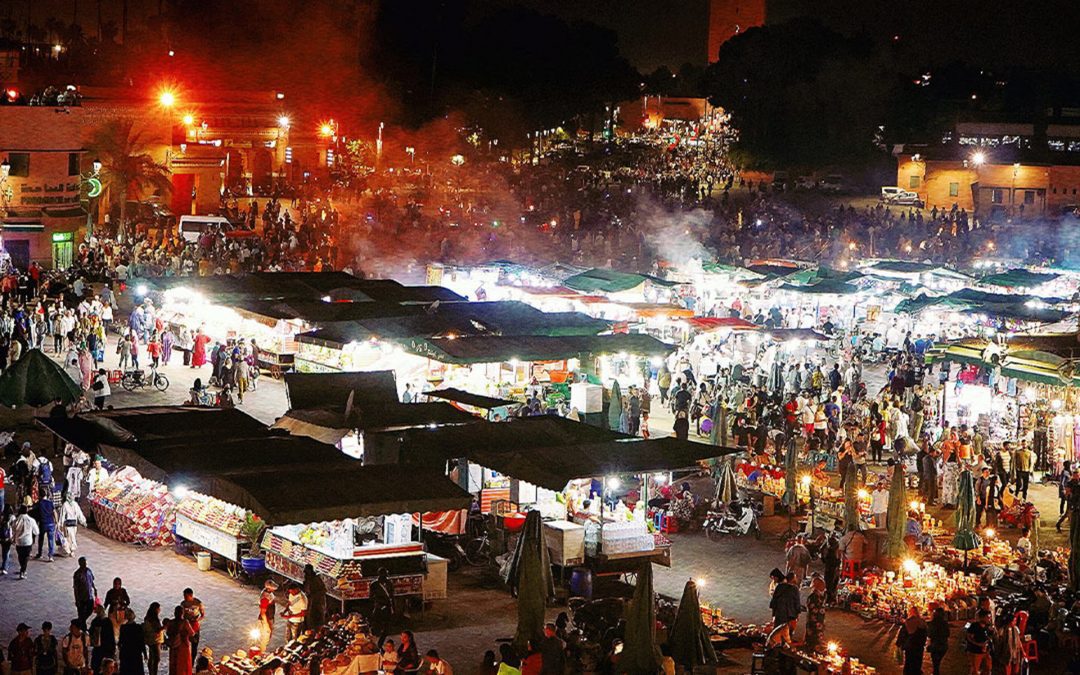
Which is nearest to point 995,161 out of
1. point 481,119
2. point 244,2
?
point 481,119

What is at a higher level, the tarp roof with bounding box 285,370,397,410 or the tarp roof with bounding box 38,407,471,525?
the tarp roof with bounding box 285,370,397,410

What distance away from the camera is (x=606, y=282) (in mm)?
34688

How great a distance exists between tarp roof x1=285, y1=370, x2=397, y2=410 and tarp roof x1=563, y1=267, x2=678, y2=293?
14.1 m

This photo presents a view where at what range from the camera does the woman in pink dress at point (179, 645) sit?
1308 centimetres

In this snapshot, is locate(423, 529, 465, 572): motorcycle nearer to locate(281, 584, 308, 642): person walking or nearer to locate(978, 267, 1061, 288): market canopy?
locate(281, 584, 308, 642): person walking

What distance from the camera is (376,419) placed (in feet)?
61.5

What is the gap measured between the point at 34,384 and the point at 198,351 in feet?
26.7

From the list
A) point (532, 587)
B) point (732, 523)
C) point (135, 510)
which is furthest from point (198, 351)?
point (532, 587)

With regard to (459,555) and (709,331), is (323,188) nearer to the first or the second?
(709,331)

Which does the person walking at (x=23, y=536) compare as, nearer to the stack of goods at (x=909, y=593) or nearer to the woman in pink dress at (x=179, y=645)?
the woman in pink dress at (x=179, y=645)

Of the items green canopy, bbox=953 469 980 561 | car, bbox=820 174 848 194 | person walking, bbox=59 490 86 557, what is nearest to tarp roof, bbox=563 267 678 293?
green canopy, bbox=953 469 980 561

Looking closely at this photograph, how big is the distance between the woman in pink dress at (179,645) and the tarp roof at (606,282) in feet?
72.3

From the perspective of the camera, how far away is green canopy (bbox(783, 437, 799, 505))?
20.1 meters

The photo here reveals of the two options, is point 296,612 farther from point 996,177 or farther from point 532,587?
point 996,177
